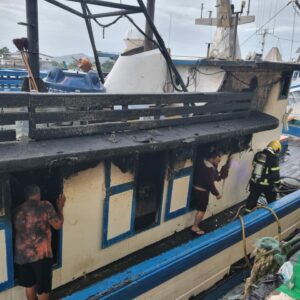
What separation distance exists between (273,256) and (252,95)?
2730 mm

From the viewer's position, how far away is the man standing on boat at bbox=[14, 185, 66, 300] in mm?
3104

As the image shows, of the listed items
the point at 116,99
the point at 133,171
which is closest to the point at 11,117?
the point at 116,99

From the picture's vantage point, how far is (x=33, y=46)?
3.87 metres

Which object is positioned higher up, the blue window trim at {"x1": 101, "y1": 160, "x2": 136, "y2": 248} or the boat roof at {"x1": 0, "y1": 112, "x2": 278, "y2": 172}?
the boat roof at {"x1": 0, "y1": 112, "x2": 278, "y2": 172}

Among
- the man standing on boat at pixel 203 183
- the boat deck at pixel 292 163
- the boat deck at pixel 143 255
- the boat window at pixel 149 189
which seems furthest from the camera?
the boat deck at pixel 292 163

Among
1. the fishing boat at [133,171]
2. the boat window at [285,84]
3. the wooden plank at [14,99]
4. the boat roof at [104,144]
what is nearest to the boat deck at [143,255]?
the fishing boat at [133,171]

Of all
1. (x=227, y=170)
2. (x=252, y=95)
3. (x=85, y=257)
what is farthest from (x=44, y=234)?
(x=252, y=95)

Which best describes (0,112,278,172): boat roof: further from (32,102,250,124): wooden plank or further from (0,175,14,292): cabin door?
(0,175,14,292): cabin door

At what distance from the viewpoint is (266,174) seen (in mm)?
5672

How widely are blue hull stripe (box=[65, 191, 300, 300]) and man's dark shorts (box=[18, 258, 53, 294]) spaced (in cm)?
40

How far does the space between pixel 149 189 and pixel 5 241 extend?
1.98 m

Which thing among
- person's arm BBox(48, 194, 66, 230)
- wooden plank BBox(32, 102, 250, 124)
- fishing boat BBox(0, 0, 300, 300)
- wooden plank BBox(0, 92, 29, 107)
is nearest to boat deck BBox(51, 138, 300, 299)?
fishing boat BBox(0, 0, 300, 300)

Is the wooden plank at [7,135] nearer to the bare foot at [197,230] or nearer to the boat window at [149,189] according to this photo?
the boat window at [149,189]

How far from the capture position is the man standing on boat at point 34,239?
10.2 feet
